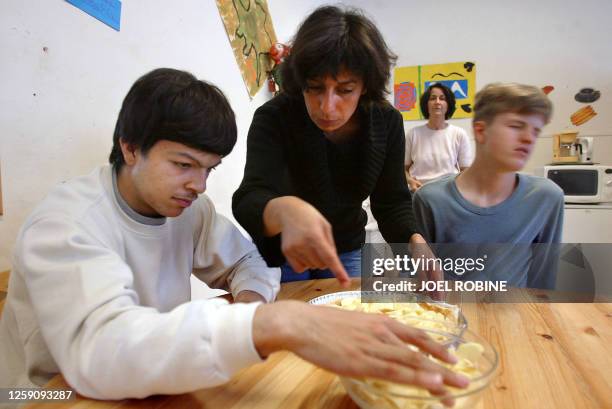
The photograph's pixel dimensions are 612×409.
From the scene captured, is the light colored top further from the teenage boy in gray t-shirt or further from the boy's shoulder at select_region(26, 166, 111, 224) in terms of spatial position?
the boy's shoulder at select_region(26, 166, 111, 224)

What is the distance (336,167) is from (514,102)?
0.46 metres

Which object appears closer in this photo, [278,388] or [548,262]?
[278,388]

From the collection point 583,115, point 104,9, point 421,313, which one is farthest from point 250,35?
point 583,115

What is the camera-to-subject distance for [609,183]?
2.52 meters

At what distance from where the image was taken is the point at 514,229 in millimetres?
1066

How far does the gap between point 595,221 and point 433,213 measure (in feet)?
6.81

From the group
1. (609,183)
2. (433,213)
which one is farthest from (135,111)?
(609,183)

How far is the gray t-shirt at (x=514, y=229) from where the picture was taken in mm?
1061

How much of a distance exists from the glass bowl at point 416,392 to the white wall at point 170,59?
0.81 metres

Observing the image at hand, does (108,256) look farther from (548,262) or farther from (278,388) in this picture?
(548,262)

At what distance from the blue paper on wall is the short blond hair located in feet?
3.42

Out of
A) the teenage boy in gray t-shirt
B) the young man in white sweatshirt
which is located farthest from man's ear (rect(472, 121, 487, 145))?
the young man in white sweatshirt

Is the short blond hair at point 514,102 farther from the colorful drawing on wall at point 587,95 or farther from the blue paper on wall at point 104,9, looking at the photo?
the colorful drawing on wall at point 587,95

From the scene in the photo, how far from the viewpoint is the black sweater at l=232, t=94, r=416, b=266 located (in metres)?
0.95
